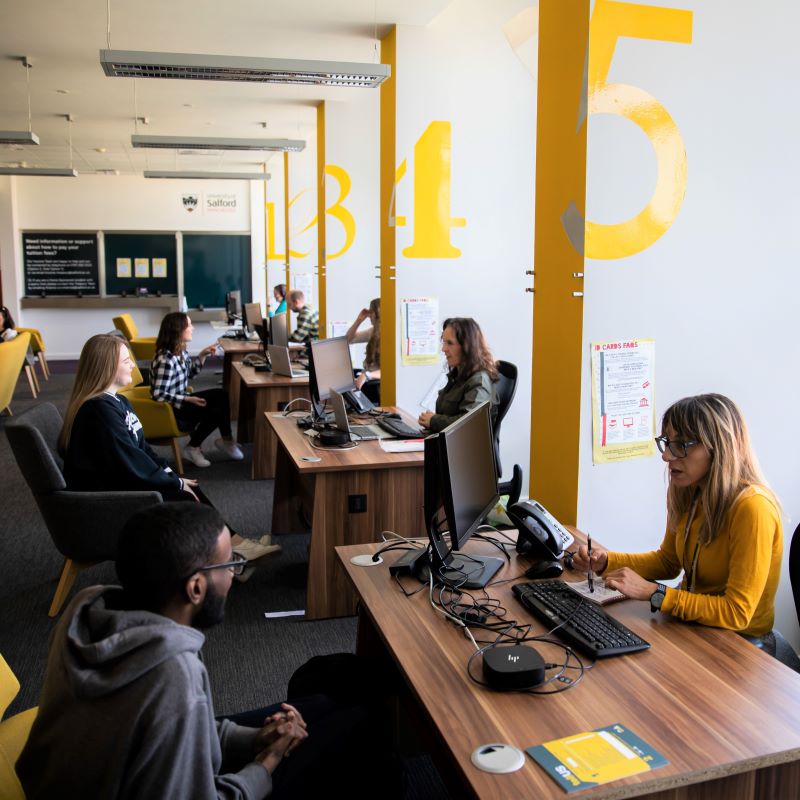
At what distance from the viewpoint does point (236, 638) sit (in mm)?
3564

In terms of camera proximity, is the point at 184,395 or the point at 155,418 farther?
the point at 184,395

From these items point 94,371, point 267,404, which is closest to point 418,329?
point 267,404

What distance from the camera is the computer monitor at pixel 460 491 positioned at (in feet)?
7.23

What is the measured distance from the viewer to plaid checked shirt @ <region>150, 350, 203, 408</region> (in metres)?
5.96

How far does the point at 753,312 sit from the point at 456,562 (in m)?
1.54

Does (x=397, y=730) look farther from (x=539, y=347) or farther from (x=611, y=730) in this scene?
(x=539, y=347)

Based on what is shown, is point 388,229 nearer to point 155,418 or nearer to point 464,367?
point 464,367

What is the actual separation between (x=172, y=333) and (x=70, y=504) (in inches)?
102

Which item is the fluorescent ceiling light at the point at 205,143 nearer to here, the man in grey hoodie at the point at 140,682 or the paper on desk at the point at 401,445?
the paper on desk at the point at 401,445

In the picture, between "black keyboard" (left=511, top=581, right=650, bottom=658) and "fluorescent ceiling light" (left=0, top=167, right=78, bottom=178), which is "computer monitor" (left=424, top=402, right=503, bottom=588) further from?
"fluorescent ceiling light" (left=0, top=167, right=78, bottom=178)

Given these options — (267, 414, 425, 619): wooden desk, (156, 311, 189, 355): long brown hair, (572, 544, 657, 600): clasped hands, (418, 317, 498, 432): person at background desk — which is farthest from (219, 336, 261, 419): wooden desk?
(572, 544, 657, 600): clasped hands

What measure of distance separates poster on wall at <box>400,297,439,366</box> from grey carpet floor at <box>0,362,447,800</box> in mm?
1484

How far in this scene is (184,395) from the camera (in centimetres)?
614

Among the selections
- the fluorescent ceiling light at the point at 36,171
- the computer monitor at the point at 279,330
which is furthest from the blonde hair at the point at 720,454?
the fluorescent ceiling light at the point at 36,171
